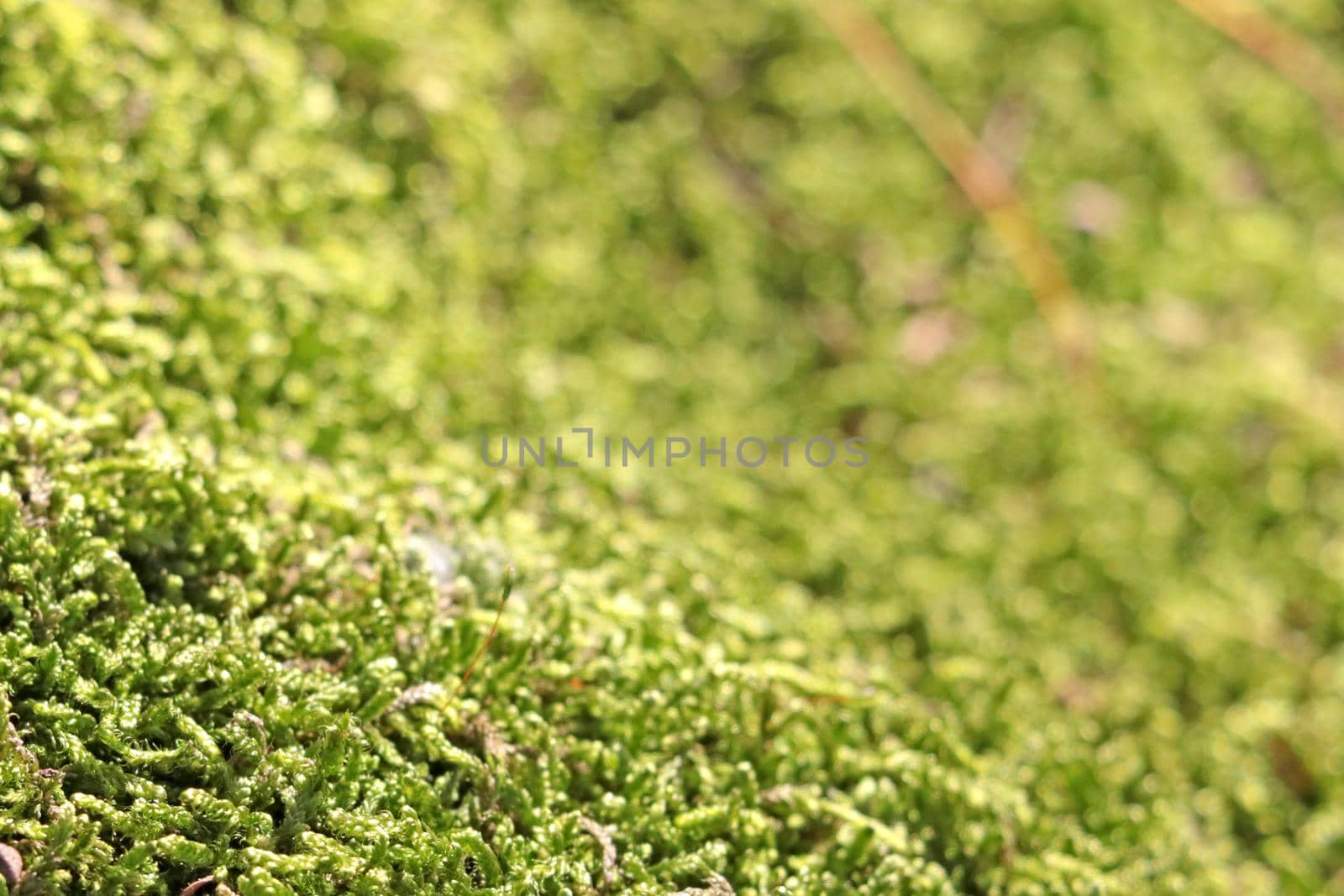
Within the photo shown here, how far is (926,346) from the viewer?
301 centimetres

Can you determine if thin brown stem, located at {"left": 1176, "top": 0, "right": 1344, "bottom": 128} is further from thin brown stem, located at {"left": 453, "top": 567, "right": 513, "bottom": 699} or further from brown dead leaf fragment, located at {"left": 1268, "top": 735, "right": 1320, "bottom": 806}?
thin brown stem, located at {"left": 453, "top": 567, "right": 513, "bottom": 699}

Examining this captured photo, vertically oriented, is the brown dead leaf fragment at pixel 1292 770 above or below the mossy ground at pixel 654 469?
below

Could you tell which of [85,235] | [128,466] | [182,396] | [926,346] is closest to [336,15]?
[85,235]

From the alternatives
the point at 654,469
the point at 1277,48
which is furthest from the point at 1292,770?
the point at 1277,48

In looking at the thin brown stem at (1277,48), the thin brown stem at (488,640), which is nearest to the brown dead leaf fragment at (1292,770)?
the thin brown stem at (488,640)

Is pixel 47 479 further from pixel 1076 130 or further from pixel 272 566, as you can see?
pixel 1076 130

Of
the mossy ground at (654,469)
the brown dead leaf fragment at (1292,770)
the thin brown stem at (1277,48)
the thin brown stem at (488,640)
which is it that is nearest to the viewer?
the mossy ground at (654,469)

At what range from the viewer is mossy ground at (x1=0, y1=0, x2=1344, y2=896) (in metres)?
1.51

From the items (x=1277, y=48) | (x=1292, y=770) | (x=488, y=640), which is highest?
(x=1277, y=48)

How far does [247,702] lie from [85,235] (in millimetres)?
967

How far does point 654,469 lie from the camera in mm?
2430

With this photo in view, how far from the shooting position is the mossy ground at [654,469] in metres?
1.51

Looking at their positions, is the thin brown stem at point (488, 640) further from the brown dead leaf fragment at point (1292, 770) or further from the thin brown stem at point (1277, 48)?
the thin brown stem at point (1277, 48)

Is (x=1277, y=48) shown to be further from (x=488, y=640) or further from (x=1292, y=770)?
(x=488, y=640)
